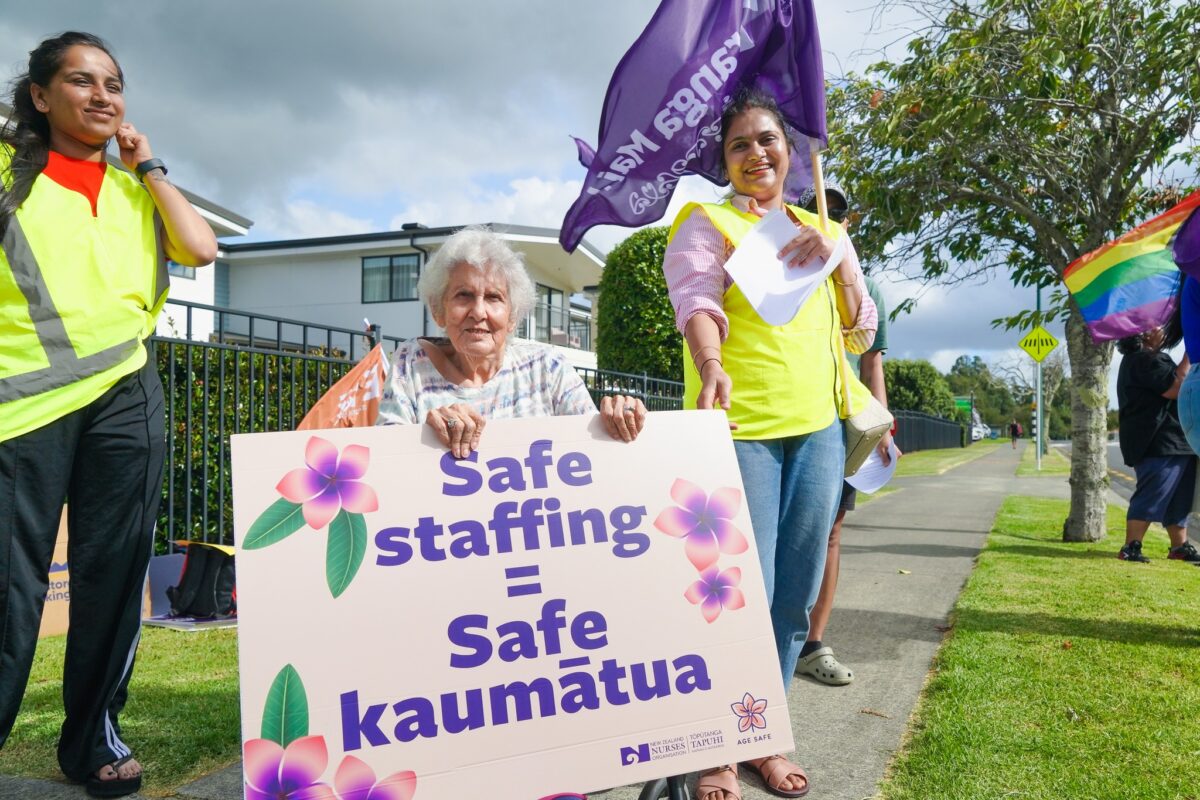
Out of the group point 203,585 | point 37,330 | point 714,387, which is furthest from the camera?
point 203,585

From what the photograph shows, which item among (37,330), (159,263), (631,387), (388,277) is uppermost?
(388,277)

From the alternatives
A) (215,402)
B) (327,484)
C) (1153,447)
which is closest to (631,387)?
(215,402)

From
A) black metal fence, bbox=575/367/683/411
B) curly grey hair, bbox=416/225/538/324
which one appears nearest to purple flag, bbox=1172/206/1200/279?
curly grey hair, bbox=416/225/538/324

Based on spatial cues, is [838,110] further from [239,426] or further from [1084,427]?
[239,426]

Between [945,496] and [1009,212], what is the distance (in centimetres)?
640

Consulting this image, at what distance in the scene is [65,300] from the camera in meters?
2.28

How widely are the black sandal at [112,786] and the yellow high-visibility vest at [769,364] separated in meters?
2.07

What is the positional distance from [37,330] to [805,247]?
2162mm

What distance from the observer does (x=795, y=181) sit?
2965 mm

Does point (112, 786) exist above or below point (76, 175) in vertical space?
below

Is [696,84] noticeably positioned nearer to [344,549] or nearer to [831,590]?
[344,549]

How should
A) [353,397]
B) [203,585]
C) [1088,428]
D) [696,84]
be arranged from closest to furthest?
[696,84], [353,397], [203,585], [1088,428]

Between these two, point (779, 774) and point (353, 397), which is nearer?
point (779, 774)

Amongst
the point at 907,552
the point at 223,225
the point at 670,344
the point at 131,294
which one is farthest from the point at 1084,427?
the point at 223,225
